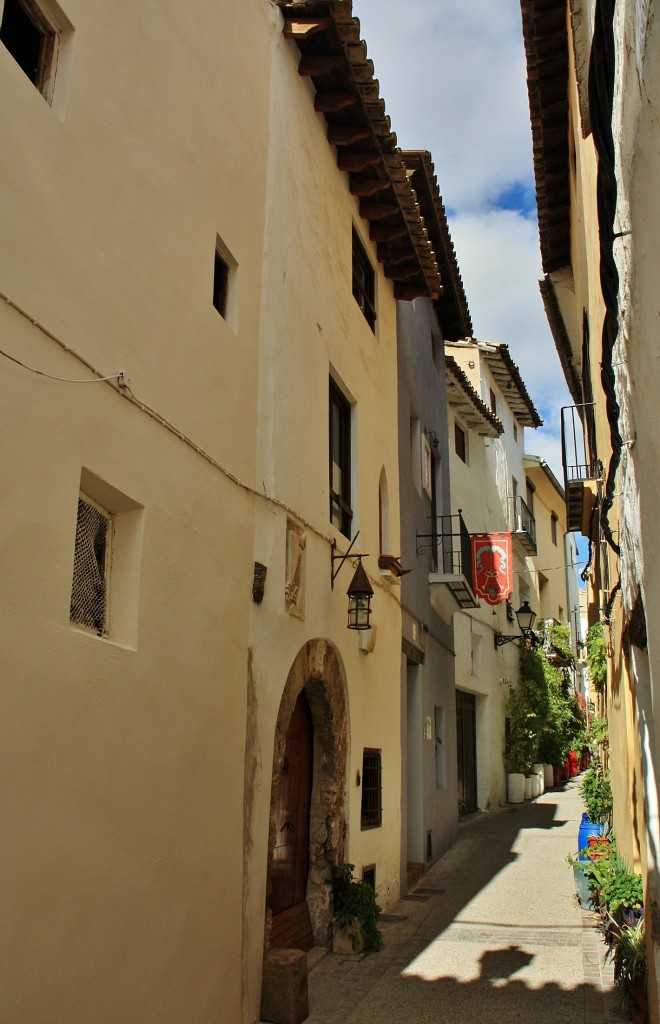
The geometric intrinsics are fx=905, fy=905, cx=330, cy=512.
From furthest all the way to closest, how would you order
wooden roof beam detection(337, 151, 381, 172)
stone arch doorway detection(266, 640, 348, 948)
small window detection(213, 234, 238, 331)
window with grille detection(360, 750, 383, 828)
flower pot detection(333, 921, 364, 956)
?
1. wooden roof beam detection(337, 151, 381, 172)
2. window with grille detection(360, 750, 383, 828)
3. flower pot detection(333, 921, 364, 956)
4. stone arch doorway detection(266, 640, 348, 948)
5. small window detection(213, 234, 238, 331)

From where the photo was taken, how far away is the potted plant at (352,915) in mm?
7840

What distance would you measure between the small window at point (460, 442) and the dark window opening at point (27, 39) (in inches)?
611

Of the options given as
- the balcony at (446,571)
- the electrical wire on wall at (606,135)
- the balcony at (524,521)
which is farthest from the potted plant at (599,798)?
the balcony at (524,521)

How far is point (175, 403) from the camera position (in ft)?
18.2

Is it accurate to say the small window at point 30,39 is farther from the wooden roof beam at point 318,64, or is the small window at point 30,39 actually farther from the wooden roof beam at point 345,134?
the wooden roof beam at point 345,134

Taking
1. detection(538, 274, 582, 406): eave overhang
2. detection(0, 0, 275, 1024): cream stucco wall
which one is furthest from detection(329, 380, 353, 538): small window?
detection(538, 274, 582, 406): eave overhang

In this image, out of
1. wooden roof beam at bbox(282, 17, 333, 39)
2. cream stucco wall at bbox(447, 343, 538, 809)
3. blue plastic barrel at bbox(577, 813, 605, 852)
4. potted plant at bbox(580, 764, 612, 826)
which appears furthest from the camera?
cream stucco wall at bbox(447, 343, 538, 809)

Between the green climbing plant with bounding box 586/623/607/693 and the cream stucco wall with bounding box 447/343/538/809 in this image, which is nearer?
the green climbing plant with bounding box 586/623/607/693

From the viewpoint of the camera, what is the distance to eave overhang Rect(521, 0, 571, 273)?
9578mm

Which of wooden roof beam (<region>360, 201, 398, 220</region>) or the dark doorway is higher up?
wooden roof beam (<region>360, 201, 398, 220</region>)

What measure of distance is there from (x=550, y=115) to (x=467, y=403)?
9082mm

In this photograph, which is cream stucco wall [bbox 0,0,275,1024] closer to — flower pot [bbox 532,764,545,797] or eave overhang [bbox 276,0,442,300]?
eave overhang [bbox 276,0,442,300]

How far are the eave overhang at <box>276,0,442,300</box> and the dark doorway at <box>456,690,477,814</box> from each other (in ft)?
30.7

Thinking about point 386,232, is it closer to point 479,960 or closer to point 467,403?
point 479,960
